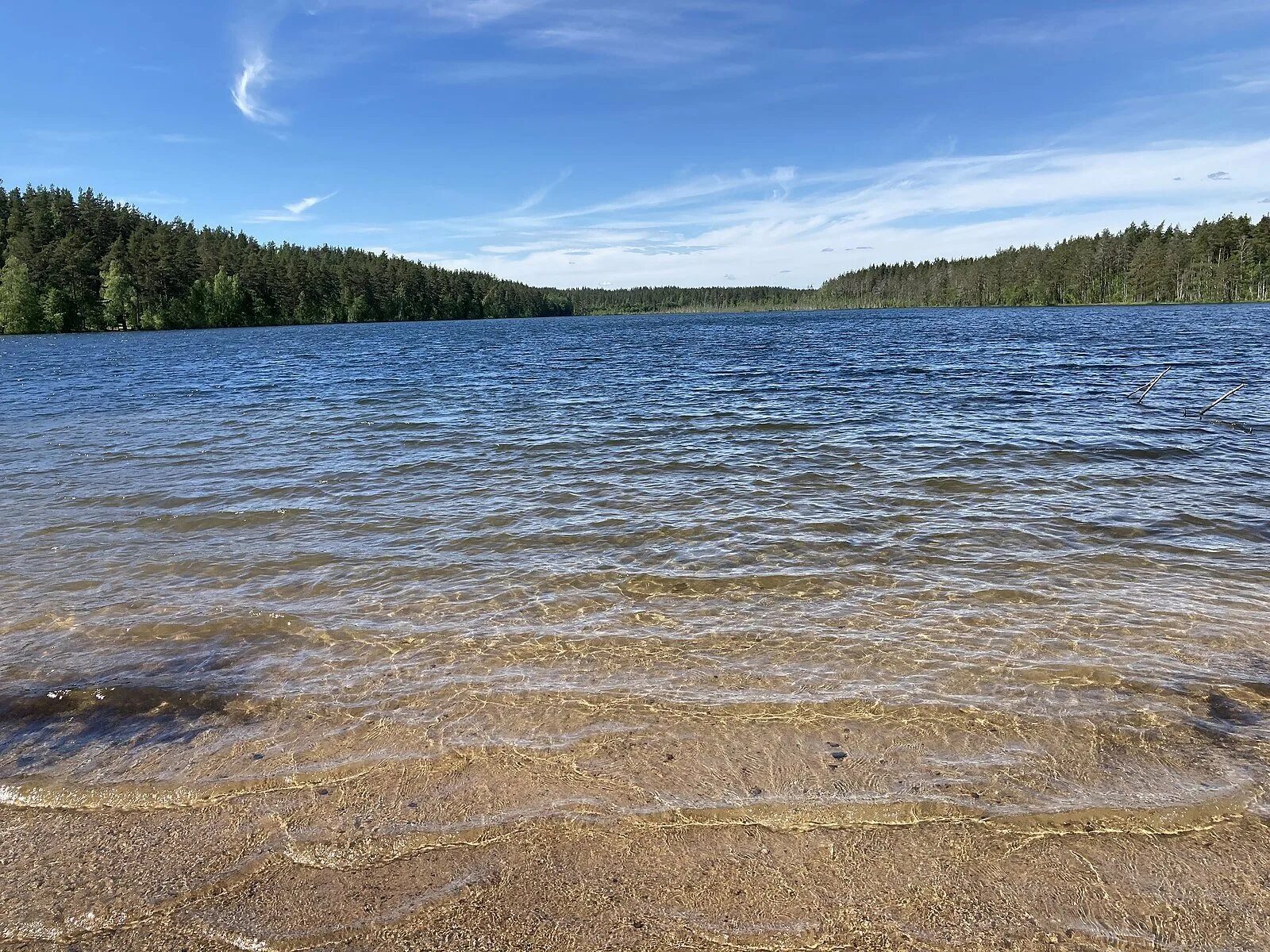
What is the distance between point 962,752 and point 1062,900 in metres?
1.28

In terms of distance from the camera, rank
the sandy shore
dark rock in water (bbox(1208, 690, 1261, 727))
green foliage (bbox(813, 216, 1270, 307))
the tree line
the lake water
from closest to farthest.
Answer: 1. the sandy shore
2. the lake water
3. dark rock in water (bbox(1208, 690, 1261, 727))
4. the tree line
5. green foliage (bbox(813, 216, 1270, 307))

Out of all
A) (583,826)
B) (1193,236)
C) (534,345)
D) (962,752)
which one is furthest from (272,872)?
(1193,236)

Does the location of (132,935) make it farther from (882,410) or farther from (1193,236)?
(1193,236)

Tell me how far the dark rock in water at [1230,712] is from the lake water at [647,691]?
5 centimetres

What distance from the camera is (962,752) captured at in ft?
14.4

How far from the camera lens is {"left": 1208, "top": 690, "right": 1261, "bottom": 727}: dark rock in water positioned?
15.5ft

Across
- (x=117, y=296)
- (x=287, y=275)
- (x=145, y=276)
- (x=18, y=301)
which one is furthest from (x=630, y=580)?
(x=287, y=275)

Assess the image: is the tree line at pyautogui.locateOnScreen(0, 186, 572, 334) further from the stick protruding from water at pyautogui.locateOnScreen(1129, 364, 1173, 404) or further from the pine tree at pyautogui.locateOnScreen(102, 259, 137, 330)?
the stick protruding from water at pyautogui.locateOnScreen(1129, 364, 1173, 404)

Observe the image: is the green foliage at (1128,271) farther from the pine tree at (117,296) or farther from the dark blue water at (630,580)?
the pine tree at (117,296)

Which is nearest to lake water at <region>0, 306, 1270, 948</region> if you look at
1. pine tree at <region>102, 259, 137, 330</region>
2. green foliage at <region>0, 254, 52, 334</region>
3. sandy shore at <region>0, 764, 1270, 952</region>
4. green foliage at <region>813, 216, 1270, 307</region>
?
sandy shore at <region>0, 764, 1270, 952</region>

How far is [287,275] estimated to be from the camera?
12069 centimetres

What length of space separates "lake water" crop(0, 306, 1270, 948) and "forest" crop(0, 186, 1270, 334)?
99.3m

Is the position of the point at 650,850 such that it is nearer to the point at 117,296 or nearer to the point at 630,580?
the point at 630,580

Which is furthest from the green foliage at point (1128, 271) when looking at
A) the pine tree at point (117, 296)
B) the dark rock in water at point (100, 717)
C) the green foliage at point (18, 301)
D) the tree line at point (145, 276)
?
the green foliage at point (18, 301)
